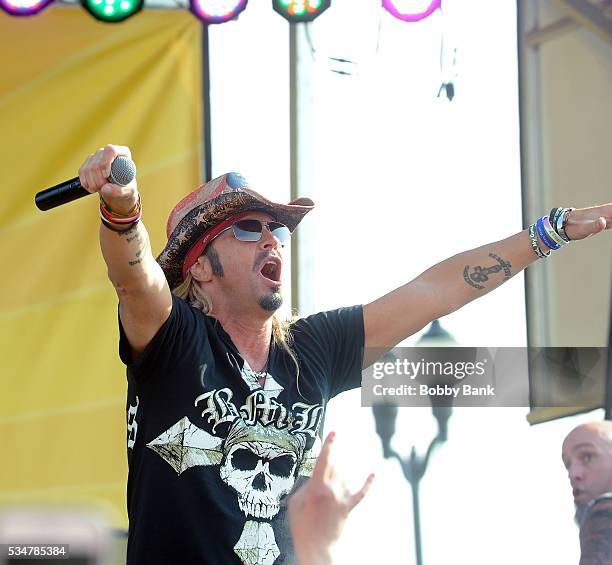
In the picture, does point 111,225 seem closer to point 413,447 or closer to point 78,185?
point 78,185

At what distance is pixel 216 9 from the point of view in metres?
4.01

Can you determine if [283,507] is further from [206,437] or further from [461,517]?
[461,517]

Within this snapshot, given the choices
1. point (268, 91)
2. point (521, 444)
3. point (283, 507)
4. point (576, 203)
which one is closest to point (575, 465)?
point (521, 444)

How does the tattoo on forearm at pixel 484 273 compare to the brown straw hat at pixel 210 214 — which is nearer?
the brown straw hat at pixel 210 214

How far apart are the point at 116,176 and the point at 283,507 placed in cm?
86

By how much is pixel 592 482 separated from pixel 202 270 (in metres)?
1.31

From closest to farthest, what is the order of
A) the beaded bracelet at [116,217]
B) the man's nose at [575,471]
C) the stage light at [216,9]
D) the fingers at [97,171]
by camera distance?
the fingers at [97,171]
the beaded bracelet at [116,217]
the man's nose at [575,471]
the stage light at [216,9]

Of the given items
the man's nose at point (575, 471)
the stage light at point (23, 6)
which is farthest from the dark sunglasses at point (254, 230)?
the stage light at point (23, 6)

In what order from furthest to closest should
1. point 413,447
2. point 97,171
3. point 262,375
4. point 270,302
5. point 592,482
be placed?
1. point 413,447
2. point 592,482
3. point 270,302
4. point 262,375
5. point 97,171

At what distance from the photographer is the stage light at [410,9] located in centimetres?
405

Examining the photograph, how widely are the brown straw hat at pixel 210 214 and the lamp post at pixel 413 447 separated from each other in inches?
34.6

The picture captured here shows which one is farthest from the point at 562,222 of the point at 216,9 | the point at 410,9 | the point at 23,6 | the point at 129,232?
the point at 23,6

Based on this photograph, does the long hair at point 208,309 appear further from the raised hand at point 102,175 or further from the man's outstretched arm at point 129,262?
the raised hand at point 102,175

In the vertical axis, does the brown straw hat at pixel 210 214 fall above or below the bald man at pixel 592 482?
above
